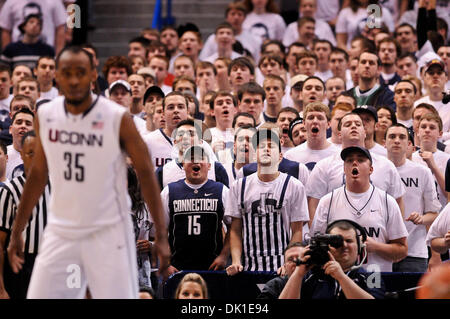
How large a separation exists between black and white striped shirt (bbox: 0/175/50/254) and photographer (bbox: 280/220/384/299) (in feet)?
6.96

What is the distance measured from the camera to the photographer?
6.83 metres

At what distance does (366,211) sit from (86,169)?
355cm

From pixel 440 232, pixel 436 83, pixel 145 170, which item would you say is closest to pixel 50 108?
pixel 145 170

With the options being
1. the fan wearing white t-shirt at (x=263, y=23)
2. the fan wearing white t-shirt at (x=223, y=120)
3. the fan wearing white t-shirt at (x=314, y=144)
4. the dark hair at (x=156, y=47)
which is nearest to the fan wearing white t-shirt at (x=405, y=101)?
the fan wearing white t-shirt at (x=314, y=144)

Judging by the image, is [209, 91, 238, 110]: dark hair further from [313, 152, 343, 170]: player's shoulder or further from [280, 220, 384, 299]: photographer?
[280, 220, 384, 299]: photographer

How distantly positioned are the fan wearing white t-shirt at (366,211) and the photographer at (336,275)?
43.9 inches

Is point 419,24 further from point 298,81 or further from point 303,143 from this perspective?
point 303,143

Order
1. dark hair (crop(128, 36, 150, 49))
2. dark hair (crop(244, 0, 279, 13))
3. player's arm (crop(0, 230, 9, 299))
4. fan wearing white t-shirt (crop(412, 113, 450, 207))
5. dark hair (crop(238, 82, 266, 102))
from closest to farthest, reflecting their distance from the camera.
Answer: player's arm (crop(0, 230, 9, 299)) → fan wearing white t-shirt (crop(412, 113, 450, 207)) → dark hair (crop(238, 82, 266, 102)) → dark hair (crop(128, 36, 150, 49)) → dark hair (crop(244, 0, 279, 13))

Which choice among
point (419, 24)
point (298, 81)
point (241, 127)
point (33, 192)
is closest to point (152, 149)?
Answer: point (241, 127)

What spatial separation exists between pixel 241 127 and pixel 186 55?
4595mm

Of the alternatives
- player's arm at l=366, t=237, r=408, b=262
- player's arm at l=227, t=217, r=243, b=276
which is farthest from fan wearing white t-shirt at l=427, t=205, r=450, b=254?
player's arm at l=227, t=217, r=243, b=276

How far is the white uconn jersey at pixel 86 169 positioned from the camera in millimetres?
5773

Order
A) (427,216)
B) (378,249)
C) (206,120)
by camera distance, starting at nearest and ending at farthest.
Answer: (378,249) < (427,216) < (206,120)

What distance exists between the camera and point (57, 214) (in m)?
5.82
